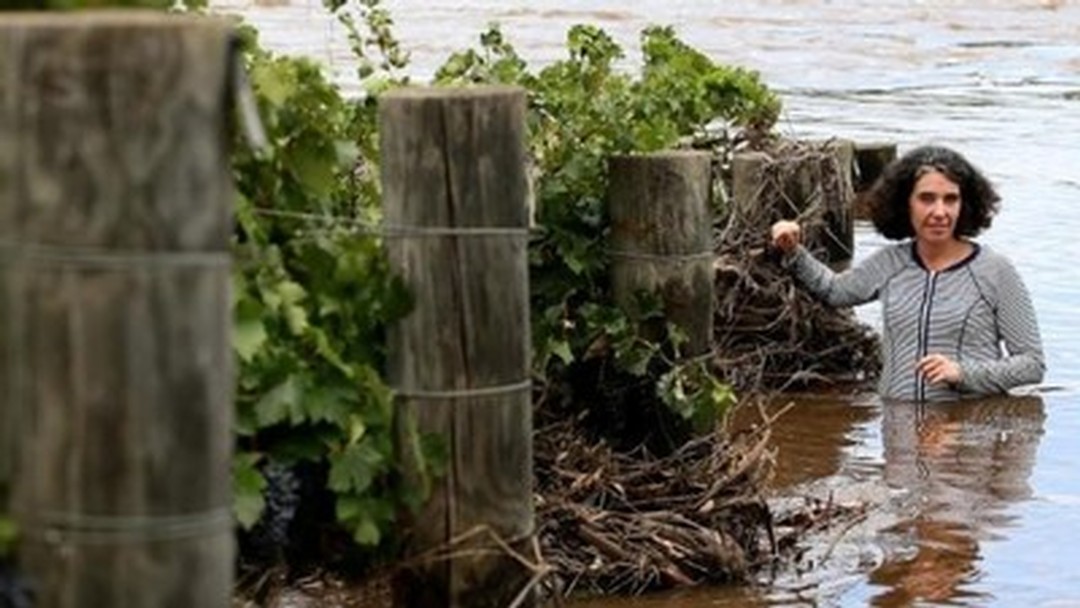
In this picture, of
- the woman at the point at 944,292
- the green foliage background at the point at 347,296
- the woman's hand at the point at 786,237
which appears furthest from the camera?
the woman's hand at the point at 786,237

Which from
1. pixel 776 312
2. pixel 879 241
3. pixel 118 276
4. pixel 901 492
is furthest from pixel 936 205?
pixel 118 276

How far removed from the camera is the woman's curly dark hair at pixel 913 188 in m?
10.6

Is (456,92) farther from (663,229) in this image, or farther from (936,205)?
(936,205)

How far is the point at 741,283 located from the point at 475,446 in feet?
16.9

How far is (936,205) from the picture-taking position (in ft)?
34.4

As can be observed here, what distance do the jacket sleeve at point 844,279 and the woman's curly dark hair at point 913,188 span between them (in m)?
0.13

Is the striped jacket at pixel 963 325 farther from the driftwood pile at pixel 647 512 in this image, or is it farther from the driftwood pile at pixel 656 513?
the driftwood pile at pixel 647 512

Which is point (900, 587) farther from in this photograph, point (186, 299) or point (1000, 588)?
point (186, 299)

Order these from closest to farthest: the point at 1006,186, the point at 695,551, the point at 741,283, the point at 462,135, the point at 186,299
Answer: the point at 186,299
the point at 462,135
the point at 695,551
the point at 741,283
the point at 1006,186

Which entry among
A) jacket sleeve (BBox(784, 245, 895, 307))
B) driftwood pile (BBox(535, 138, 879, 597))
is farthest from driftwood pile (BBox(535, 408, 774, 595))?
jacket sleeve (BBox(784, 245, 895, 307))

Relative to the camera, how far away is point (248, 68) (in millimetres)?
6406

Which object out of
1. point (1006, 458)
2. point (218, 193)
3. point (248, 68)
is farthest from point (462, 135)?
point (1006, 458)

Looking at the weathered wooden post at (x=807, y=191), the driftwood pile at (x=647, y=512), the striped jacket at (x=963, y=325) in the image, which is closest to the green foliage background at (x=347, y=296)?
the driftwood pile at (x=647, y=512)

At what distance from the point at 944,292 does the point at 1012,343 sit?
1.06ft
